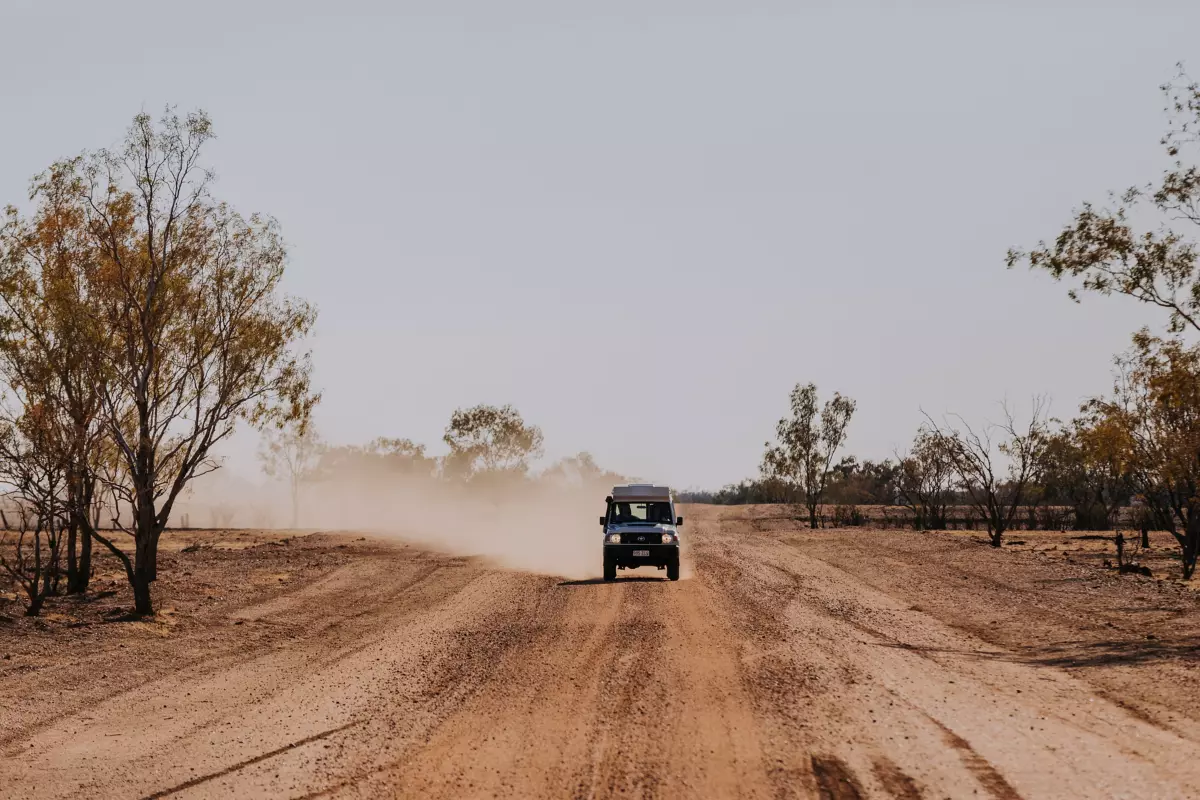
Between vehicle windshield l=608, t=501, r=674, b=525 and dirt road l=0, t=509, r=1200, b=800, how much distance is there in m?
3.90

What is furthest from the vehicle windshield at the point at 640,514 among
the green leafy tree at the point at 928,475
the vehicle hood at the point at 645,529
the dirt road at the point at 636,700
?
the green leafy tree at the point at 928,475

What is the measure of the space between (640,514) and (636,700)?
15.9m

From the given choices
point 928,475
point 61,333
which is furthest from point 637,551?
point 928,475

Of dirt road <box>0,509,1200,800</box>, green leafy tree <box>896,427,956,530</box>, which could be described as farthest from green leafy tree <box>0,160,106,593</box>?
green leafy tree <box>896,427,956,530</box>

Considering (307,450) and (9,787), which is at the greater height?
(307,450)

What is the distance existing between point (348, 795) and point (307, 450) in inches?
4306

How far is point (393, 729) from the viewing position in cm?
1154

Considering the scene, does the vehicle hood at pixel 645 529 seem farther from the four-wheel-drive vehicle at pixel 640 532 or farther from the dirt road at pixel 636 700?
the dirt road at pixel 636 700

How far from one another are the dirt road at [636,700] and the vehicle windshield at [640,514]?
3902mm

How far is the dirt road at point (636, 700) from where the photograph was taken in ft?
31.0

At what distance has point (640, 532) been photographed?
2756 centimetres

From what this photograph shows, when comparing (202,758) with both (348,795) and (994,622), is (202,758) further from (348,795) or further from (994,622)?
(994,622)

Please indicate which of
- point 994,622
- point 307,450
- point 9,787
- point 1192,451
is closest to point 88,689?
point 9,787

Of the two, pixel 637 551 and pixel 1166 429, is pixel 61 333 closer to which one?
pixel 637 551
